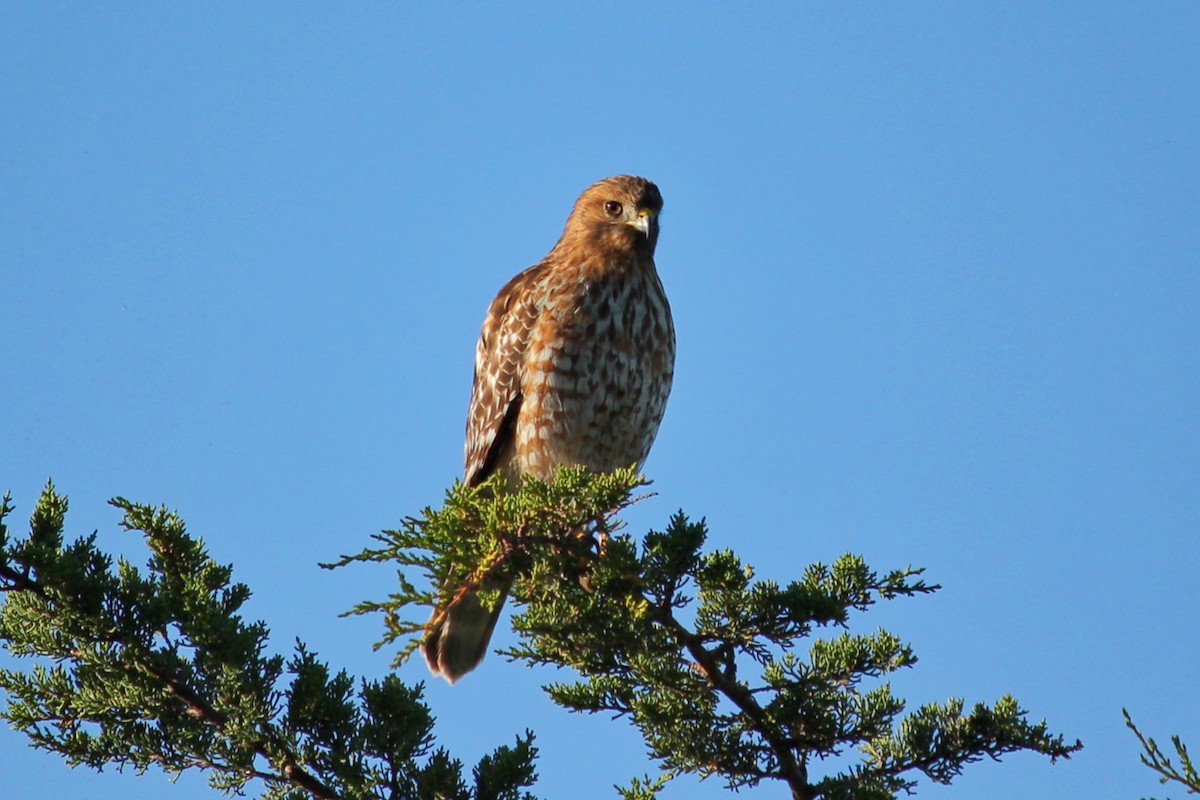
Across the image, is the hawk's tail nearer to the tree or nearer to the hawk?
the hawk

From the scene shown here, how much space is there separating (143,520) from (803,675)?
6.60ft

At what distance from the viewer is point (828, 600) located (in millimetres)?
3896

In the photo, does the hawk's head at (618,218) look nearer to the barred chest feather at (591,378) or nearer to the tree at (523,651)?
the barred chest feather at (591,378)

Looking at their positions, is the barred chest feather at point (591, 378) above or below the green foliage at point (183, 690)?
above

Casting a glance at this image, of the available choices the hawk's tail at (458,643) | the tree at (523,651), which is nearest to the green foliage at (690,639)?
the tree at (523,651)

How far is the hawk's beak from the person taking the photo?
22.6 ft

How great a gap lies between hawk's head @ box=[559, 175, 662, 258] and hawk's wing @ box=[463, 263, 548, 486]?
1.04 ft

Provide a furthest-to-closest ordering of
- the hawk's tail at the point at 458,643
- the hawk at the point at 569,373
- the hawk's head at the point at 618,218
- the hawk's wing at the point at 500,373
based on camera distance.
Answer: the hawk's head at the point at 618,218
the hawk's wing at the point at 500,373
the hawk at the point at 569,373
the hawk's tail at the point at 458,643

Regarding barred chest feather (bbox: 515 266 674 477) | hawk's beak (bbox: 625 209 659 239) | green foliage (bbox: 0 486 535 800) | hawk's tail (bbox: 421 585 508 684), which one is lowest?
green foliage (bbox: 0 486 535 800)

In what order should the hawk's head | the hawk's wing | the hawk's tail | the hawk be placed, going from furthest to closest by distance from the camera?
the hawk's head, the hawk's wing, the hawk, the hawk's tail

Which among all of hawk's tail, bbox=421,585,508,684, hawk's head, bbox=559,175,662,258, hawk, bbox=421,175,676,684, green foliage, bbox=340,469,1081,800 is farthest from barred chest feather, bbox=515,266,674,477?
green foliage, bbox=340,469,1081,800

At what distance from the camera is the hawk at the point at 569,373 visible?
252 inches

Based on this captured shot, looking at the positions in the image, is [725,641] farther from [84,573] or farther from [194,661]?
[84,573]

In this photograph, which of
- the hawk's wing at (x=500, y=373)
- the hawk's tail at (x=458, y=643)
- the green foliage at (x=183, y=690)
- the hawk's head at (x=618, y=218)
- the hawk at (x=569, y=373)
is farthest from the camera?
the hawk's head at (x=618, y=218)
